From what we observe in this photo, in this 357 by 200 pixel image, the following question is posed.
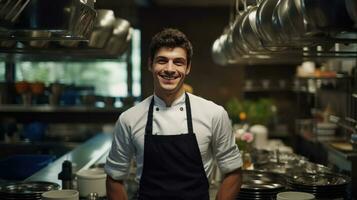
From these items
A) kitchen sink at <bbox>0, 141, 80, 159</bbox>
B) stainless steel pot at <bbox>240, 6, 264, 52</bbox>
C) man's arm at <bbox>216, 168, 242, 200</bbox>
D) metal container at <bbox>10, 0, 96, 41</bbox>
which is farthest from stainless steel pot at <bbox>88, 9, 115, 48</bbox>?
kitchen sink at <bbox>0, 141, 80, 159</bbox>

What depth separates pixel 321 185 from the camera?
8.08 ft

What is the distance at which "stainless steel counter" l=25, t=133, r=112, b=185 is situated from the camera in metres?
3.21

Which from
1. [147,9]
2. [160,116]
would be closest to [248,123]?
[147,9]

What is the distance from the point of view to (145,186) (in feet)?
7.08

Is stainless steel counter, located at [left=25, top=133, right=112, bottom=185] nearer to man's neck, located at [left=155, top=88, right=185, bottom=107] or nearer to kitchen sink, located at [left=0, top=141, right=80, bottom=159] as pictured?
kitchen sink, located at [left=0, top=141, right=80, bottom=159]

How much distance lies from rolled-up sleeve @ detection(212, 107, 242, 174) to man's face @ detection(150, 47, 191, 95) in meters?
0.22

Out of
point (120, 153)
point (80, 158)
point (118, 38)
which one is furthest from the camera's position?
point (118, 38)

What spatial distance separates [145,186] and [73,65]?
5.91 metres

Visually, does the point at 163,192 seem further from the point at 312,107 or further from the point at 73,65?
the point at 73,65

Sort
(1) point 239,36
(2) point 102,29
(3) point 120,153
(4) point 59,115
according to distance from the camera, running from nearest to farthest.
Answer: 1. (3) point 120,153
2. (1) point 239,36
3. (2) point 102,29
4. (4) point 59,115

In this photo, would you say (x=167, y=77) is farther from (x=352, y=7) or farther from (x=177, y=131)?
(x=352, y=7)

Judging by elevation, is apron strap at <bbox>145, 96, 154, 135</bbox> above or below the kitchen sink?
above

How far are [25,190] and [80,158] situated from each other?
1537 millimetres

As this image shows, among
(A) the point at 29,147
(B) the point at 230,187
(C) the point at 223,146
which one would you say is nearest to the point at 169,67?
A: (C) the point at 223,146
